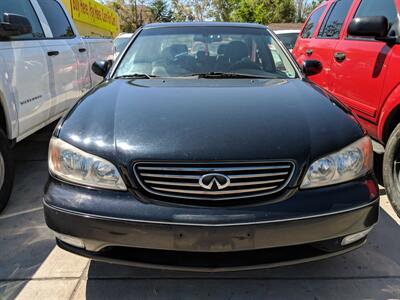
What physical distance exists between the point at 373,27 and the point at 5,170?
3.15 metres

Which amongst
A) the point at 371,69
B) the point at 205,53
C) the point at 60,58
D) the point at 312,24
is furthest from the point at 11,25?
the point at 312,24

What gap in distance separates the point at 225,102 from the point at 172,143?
0.62m

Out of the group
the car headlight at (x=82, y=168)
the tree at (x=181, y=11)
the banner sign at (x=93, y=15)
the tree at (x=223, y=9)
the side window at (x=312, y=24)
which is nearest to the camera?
the car headlight at (x=82, y=168)

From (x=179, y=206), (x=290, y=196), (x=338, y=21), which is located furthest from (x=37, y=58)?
(x=338, y=21)

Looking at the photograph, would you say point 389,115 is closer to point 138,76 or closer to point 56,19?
point 138,76

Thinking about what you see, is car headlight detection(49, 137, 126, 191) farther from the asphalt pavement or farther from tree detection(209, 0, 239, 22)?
tree detection(209, 0, 239, 22)

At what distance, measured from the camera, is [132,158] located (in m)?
2.21

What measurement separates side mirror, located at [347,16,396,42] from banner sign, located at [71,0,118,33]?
7.29 metres

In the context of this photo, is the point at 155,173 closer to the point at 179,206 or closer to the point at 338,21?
the point at 179,206

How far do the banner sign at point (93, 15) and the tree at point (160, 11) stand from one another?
35209 millimetres

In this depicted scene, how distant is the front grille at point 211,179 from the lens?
215 centimetres

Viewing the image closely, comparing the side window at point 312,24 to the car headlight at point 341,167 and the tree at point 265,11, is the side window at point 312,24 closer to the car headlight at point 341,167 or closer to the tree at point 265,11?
the car headlight at point 341,167

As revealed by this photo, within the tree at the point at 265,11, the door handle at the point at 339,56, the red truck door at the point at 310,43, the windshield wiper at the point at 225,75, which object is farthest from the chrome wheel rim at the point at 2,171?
the tree at the point at 265,11

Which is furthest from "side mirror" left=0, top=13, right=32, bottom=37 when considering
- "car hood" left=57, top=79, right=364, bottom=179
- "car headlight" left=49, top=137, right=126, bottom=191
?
"car headlight" left=49, top=137, right=126, bottom=191
